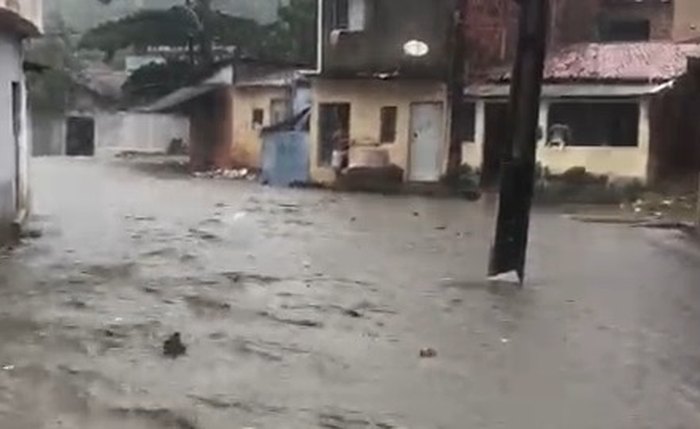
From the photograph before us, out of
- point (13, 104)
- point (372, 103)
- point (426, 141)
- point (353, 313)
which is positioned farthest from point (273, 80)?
A: point (353, 313)

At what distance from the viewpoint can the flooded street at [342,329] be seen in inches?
324

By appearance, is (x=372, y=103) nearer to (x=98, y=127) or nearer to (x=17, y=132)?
(x=17, y=132)

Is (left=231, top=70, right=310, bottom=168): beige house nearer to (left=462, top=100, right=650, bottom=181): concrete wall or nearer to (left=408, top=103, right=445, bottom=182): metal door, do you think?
(left=408, top=103, right=445, bottom=182): metal door

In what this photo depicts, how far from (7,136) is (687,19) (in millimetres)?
12765

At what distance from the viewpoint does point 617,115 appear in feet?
104

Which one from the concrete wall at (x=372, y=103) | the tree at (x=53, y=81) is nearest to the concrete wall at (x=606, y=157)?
the concrete wall at (x=372, y=103)

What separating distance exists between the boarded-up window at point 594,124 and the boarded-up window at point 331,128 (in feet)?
20.6

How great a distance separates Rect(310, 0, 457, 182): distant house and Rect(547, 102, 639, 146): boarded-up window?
3190 millimetres

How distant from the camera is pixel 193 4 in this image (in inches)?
2093

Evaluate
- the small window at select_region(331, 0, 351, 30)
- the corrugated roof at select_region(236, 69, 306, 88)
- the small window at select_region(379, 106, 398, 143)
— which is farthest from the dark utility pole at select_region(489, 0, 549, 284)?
the corrugated roof at select_region(236, 69, 306, 88)

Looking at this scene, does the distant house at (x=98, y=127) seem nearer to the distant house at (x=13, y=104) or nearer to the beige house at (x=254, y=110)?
the beige house at (x=254, y=110)

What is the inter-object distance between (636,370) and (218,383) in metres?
3.19

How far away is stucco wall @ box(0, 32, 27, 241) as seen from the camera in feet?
58.3

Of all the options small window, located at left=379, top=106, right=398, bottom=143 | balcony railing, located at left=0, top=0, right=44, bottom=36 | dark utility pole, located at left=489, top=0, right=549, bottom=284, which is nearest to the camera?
dark utility pole, located at left=489, top=0, right=549, bottom=284
